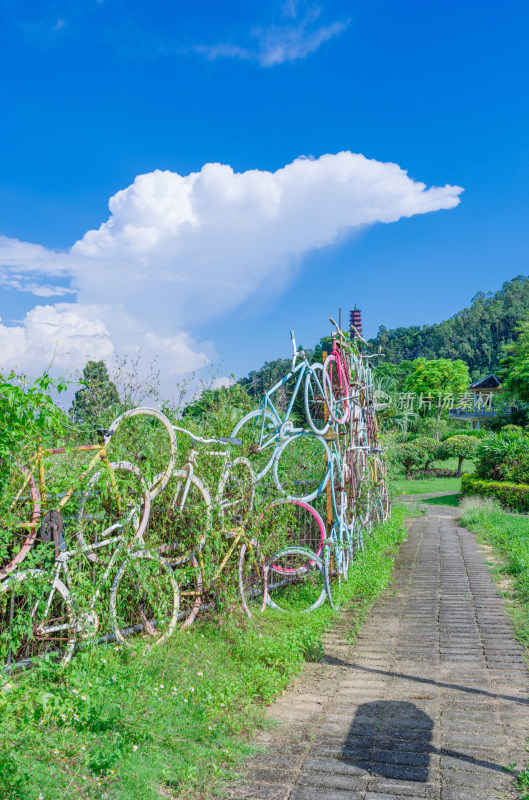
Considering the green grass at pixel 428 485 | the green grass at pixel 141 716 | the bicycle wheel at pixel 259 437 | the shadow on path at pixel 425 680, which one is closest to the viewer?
the green grass at pixel 141 716

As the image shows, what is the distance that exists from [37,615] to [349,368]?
5033 mm

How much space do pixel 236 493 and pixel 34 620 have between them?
179 cm

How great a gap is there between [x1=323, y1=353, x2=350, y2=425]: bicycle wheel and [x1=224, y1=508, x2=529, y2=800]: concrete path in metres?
1.98

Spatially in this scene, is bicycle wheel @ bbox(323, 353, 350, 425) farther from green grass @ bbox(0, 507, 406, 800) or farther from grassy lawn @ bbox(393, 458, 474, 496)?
grassy lawn @ bbox(393, 458, 474, 496)

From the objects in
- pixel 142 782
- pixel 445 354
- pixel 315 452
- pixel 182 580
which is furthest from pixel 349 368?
pixel 445 354

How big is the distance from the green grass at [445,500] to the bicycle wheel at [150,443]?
14.4 m

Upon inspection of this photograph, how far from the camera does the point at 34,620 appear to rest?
10.2 ft

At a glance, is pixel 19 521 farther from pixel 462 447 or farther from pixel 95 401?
pixel 462 447

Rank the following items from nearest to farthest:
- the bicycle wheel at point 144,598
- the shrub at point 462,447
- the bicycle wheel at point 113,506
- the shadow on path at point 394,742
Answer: the shadow on path at point 394,742
the bicycle wheel at point 113,506
the bicycle wheel at point 144,598
the shrub at point 462,447

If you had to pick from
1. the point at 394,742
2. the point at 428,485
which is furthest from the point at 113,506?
the point at 428,485

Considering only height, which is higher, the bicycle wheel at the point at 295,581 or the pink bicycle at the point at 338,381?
the pink bicycle at the point at 338,381

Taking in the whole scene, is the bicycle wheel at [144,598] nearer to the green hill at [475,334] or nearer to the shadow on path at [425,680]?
the shadow on path at [425,680]

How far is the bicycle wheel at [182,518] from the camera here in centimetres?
404

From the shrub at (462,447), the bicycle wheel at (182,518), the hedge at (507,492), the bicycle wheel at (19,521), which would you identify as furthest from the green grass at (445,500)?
the bicycle wheel at (19,521)
